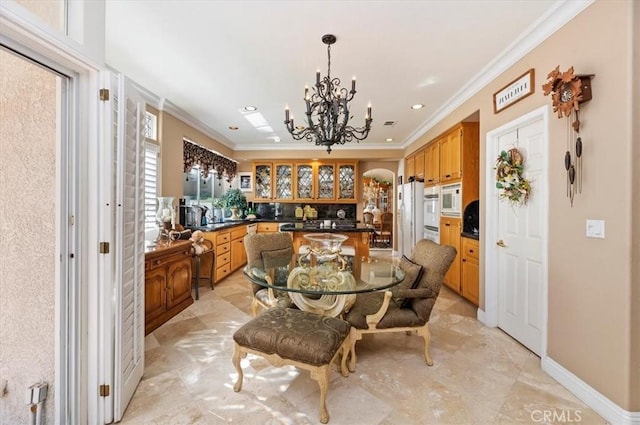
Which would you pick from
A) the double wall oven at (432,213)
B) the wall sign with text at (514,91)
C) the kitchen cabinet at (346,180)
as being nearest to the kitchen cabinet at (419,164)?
the double wall oven at (432,213)

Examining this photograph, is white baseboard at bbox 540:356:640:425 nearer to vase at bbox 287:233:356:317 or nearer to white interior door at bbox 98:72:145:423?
vase at bbox 287:233:356:317

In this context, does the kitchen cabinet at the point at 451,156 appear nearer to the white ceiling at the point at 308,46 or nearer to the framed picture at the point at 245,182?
the white ceiling at the point at 308,46

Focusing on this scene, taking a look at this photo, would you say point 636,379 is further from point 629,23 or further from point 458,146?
point 458,146

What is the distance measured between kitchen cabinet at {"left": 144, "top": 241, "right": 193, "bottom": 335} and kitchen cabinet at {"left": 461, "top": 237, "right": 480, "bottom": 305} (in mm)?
3566

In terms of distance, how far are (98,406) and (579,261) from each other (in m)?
3.18

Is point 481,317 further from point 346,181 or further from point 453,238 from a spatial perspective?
point 346,181

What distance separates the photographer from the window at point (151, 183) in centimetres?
370

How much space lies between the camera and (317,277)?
2229mm

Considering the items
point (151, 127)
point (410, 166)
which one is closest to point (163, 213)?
point (151, 127)

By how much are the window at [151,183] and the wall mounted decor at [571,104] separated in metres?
4.27

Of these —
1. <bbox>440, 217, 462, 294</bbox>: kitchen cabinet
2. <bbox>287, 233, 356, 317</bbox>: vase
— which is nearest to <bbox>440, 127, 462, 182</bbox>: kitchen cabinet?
<bbox>440, 217, 462, 294</bbox>: kitchen cabinet

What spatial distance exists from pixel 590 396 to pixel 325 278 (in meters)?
1.87

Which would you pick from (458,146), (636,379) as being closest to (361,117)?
(458,146)

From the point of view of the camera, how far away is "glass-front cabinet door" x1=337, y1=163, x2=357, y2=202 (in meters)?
6.79
